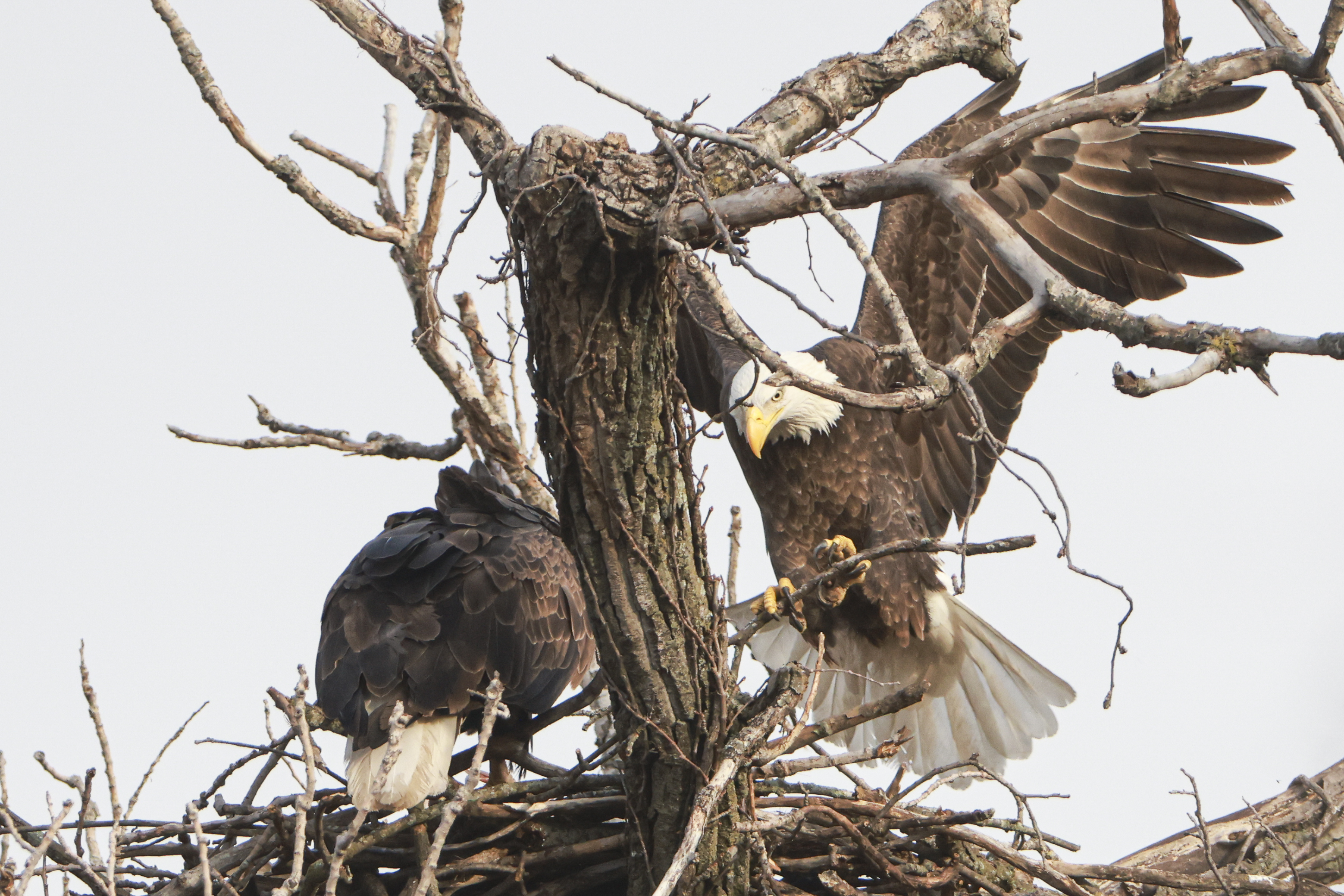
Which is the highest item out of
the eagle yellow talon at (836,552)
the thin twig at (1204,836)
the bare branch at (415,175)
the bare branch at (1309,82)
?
the bare branch at (415,175)

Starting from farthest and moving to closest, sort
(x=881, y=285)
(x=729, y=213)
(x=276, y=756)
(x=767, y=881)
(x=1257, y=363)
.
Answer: (x=276, y=756), (x=767, y=881), (x=729, y=213), (x=881, y=285), (x=1257, y=363)

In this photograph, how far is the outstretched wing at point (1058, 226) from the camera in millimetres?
4027

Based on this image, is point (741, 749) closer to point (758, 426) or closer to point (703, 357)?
point (758, 426)

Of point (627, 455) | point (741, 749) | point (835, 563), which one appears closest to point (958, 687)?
point (835, 563)

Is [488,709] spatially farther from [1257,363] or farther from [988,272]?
[988,272]

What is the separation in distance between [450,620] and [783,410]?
140 centimetres

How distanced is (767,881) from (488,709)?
2.73 ft

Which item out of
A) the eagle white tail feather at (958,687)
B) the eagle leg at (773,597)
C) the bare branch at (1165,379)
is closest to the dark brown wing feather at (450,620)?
the eagle leg at (773,597)

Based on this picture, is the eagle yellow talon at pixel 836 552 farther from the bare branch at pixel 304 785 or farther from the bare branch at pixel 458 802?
the bare branch at pixel 304 785

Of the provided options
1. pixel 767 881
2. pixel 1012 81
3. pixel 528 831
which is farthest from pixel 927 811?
pixel 1012 81

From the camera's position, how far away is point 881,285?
1898 mm

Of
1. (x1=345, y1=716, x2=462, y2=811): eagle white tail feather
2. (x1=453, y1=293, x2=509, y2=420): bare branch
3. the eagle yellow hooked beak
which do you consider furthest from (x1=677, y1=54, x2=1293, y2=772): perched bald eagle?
(x1=345, y1=716, x2=462, y2=811): eagle white tail feather

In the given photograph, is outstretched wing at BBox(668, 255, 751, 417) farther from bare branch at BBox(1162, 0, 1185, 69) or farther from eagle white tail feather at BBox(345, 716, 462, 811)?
bare branch at BBox(1162, 0, 1185, 69)

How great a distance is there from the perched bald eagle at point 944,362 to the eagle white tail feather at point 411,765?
4.31 feet
